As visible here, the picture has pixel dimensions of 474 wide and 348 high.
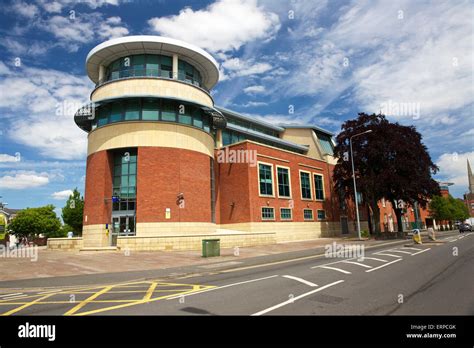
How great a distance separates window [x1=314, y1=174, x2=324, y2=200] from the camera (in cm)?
4344

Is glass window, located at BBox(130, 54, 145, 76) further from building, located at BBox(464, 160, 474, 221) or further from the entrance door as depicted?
building, located at BBox(464, 160, 474, 221)

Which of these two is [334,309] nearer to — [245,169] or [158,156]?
[158,156]

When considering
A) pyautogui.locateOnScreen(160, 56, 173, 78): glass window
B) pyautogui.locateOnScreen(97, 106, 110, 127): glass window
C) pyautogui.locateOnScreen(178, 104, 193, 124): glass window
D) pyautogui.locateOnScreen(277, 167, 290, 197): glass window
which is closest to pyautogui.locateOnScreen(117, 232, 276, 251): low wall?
pyautogui.locateOnScreen(178, 104, 193, 124): glass window

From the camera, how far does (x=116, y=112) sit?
1117 inches

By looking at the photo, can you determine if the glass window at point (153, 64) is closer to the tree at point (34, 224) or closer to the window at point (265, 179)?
the window at point (265, 179)

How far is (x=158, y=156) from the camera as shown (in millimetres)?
27344

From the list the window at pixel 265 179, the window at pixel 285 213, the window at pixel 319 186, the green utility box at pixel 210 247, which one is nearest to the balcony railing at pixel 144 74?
the window at pixel 265 179

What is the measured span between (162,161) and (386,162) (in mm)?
24561

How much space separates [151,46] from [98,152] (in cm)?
1066

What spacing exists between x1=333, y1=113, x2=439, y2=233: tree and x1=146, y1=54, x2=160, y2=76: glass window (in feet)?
75.2

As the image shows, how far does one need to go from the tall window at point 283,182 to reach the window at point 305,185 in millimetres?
3034

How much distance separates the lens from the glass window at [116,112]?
28.2 m
